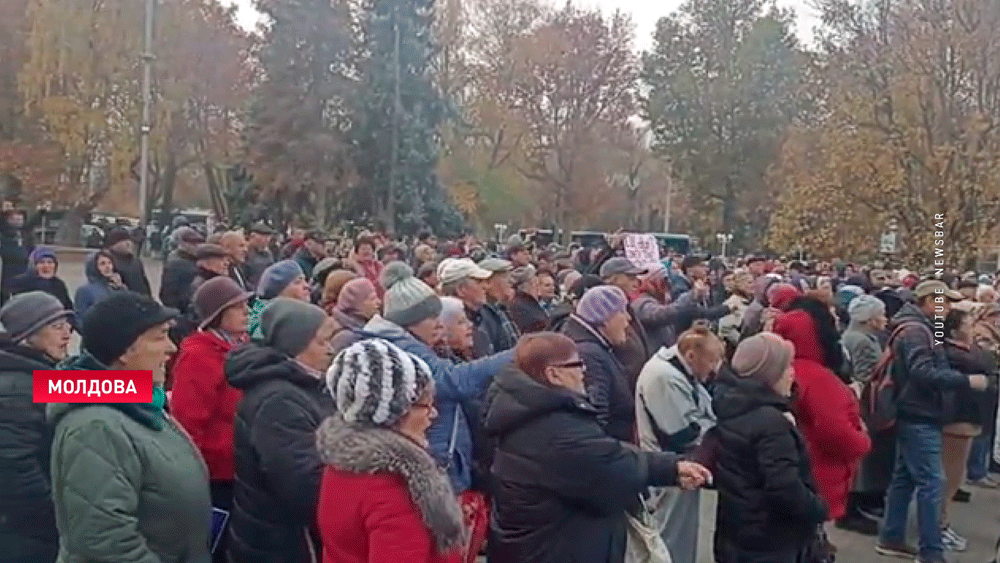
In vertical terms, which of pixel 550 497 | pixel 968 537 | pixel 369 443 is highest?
pixel 369 443

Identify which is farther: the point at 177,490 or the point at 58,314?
the point at 58,314

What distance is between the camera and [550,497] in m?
4.31

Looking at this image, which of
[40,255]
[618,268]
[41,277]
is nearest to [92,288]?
[41,277]

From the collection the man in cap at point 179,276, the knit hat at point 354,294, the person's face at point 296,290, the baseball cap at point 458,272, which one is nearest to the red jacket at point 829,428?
the baseball cap at point 458,272

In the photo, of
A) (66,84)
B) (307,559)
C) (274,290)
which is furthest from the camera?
(66,84)

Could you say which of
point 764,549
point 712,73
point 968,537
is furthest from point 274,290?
point 712,73

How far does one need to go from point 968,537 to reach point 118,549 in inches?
286

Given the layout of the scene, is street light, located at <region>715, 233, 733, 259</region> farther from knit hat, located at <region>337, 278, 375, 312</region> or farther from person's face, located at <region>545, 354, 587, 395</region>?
person's face, located at <region>545, 354, 587, 395</region>

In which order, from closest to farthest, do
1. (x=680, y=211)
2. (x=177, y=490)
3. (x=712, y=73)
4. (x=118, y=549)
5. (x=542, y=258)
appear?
(x=118, y=549) → (x=177, y=490) → (x=542, y=258) → (x=712, y=73) → (x=680, y=211)

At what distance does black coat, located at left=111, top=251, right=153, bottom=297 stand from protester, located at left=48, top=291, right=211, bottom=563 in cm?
671

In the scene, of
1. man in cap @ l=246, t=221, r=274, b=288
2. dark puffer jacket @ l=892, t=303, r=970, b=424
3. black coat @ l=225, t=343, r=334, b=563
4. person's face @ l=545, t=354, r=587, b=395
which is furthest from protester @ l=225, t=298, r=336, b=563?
man in cap @ l=246, t=221, r=274, b=288

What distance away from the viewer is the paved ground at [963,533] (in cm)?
718

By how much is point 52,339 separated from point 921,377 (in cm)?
537

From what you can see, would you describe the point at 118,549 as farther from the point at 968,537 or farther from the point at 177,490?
the point at 968,537
